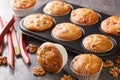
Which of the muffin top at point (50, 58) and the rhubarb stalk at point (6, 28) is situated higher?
the muffin top at point (50, 58)

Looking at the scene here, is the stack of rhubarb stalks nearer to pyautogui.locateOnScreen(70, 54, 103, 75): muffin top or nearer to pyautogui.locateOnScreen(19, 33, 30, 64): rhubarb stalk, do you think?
pyautogui.locateOnScreen(19, 33, 30, 64): rhubarb stalk

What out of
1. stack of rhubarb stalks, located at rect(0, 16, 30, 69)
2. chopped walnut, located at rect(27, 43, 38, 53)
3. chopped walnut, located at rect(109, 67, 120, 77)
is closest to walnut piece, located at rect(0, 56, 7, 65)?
stack of rhubarb stalks, located at rect(0, 16, 30, 69)

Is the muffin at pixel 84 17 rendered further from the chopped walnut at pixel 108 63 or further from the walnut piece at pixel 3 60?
the walnut piece at pixel 3 60

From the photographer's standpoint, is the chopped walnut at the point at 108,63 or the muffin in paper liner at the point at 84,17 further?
the muffin in paper liner at the point at 84,17

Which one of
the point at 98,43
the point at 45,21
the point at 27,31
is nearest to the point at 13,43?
the point at 27,31

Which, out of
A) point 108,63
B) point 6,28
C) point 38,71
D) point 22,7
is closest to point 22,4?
point 22,7

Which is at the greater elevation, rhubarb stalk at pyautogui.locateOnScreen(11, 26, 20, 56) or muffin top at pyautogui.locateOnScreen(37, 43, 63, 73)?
muffin top at pyautogui.locateOnScreen(37, 43, 63, 73)

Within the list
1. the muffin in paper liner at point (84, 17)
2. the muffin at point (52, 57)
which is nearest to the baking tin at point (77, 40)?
the muffin in paper liner at point (84, 17)

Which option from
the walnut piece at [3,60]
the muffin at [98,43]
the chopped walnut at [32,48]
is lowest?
the walnut piece at [3,60]
